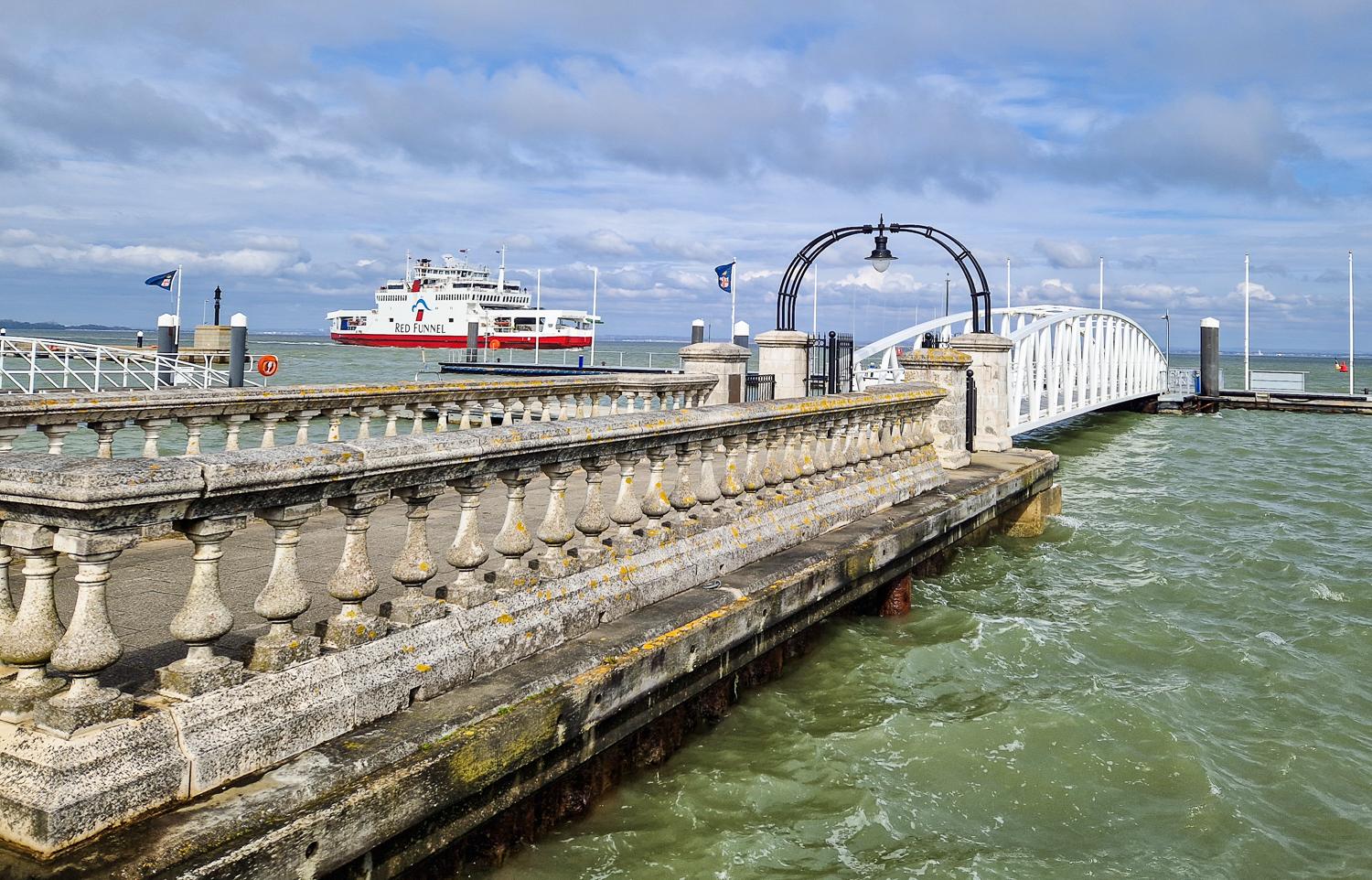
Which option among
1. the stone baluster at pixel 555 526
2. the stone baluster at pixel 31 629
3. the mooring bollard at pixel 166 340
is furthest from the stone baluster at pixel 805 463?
the mooring bollard at pixel 166 340

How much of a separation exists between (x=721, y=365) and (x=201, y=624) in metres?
12.5

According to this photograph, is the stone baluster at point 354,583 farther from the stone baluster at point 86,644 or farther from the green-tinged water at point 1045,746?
the green-tinged water at point 1045,746

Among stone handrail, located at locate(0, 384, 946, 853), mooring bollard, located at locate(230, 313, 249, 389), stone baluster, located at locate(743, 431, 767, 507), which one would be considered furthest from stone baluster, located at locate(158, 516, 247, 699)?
mooring bollard, located at locate(230, 313, 249, 389)

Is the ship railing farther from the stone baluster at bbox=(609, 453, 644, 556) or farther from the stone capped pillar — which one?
the stone baluster at bbox=(609, 453, 644, 556)

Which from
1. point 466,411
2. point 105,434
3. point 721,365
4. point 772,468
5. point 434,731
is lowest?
point 434,731

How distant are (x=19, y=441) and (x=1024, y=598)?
767 inches

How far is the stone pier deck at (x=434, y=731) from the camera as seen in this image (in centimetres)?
292

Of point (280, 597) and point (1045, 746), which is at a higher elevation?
point (280, 597)

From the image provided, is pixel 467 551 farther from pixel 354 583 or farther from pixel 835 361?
pixel 835 361

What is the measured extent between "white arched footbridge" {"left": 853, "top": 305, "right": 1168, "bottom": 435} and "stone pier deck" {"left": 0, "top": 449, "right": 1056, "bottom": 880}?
13051 millimetres

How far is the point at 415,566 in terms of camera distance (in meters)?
4.11

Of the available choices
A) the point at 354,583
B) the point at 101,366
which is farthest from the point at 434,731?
the point at 101,366

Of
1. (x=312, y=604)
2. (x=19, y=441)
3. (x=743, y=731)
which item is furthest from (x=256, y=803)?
(x=19, y=441)

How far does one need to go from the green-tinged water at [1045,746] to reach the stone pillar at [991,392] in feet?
11.2
